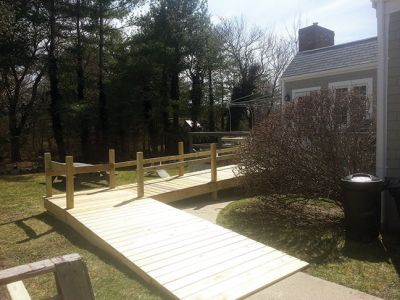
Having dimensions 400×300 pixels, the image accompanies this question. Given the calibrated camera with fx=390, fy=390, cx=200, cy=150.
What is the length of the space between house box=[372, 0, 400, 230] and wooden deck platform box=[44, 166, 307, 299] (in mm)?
2695

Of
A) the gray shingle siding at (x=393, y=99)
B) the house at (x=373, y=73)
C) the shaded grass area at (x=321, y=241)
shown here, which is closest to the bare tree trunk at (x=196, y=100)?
the house at (x=373, y=73)

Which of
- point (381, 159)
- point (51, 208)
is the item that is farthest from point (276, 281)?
point (51, 208)

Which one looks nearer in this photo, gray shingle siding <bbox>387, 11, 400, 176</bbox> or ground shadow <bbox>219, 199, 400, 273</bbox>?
ground shadow <bbox>219, 199, 400, 273</bbox>

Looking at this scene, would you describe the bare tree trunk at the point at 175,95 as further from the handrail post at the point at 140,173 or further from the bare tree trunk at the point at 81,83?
the handrail post at the point at 140,173

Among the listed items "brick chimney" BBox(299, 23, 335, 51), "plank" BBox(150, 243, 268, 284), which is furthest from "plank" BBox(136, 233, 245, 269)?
"brick chimney" BBox(299, 23, 335, 51)

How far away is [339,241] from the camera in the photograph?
5902 millimetres

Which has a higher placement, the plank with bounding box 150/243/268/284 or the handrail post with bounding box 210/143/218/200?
the handrail post with bounding box 210/143/218/200

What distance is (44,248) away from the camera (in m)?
6.12

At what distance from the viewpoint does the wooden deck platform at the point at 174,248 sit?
4.27 metres

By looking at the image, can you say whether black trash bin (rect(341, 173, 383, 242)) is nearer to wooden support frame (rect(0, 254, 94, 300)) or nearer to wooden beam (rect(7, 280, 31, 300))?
wooden beam (rect(7, 280, 31, 300))

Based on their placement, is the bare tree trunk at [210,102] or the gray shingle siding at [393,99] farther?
the bare tree trunk at [210,102]

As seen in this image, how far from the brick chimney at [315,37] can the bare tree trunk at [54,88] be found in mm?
11751

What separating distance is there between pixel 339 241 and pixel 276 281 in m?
2.01

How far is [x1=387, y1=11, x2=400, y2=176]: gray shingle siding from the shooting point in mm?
6461
